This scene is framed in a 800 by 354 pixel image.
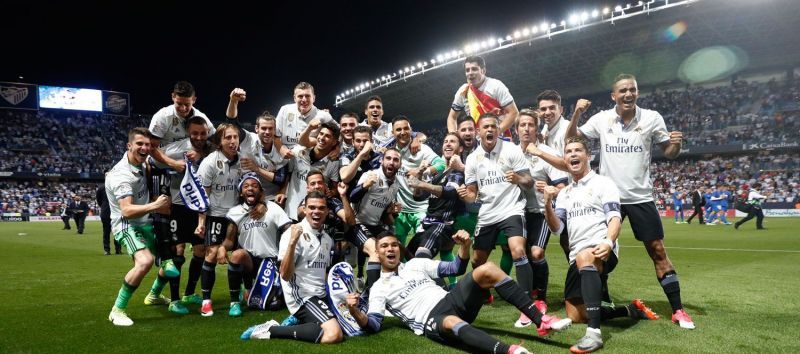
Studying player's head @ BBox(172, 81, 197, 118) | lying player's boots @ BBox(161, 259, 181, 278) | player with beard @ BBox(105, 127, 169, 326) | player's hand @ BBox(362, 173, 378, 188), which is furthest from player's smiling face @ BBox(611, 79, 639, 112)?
lying player's boots @ BBox(161, 259, 181, 278)

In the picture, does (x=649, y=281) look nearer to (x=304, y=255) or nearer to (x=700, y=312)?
(x=700, y=312)

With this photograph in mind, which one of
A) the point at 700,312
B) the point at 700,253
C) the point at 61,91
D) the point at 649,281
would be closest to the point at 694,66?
the point at 700,253

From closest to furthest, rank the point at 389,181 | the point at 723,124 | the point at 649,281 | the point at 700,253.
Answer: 1. the point at 389,181
2. the point at 649,281
3. the point at 700,253
4. the point at 723,124

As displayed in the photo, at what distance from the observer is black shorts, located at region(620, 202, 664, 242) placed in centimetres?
538

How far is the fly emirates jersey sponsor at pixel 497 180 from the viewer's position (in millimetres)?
5828

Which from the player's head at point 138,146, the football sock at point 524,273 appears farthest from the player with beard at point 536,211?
the player's head at point 138,146

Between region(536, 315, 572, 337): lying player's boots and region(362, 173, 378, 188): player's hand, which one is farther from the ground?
region(362, 173, 378, 188): player's hand

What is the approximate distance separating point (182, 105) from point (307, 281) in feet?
9.99

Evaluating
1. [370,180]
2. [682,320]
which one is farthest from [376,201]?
[682,320]

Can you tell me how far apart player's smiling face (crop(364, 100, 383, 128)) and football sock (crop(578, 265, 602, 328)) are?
4370 millimetres

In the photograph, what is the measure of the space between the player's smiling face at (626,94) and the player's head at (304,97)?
13.6 feet

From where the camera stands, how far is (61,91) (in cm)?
5162

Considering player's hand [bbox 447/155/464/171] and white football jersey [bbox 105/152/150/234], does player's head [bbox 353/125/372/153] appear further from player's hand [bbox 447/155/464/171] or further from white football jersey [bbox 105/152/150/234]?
white football jersey [bbox 105/152/150/234]

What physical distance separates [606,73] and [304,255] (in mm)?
38655
